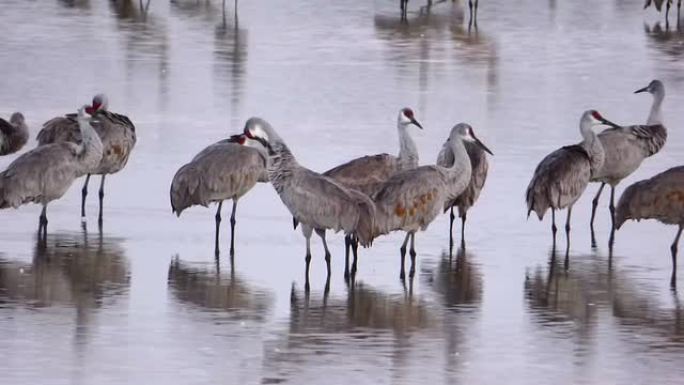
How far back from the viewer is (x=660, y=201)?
48.8 ft

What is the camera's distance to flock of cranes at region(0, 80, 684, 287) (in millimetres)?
14180

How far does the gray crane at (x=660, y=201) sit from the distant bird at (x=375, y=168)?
1760 mm

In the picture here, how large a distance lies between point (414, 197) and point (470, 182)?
5.97 ft

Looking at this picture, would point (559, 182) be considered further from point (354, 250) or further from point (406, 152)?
point (354, 250)

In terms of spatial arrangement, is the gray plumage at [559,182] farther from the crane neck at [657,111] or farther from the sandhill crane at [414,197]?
the crane neck at [657,111]

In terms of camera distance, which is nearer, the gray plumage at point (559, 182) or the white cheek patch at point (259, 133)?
the white cheek patch at point (259, 133)

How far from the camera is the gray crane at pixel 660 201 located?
584 inches

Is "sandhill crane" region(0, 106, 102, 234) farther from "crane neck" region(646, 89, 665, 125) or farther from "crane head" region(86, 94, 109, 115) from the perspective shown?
"crane neck" region(646, 89, 665, 125)

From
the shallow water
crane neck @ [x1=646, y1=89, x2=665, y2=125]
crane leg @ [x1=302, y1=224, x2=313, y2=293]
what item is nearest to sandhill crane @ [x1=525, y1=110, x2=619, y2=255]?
the shallow water

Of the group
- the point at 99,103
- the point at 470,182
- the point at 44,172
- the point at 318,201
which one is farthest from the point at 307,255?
the point at 99,103

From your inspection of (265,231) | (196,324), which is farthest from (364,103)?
(196,324)

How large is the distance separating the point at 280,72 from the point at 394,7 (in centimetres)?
924

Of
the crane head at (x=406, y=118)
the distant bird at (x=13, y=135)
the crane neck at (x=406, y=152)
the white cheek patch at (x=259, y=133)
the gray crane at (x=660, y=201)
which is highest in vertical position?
the white cheek patch at (x=259, y=133)

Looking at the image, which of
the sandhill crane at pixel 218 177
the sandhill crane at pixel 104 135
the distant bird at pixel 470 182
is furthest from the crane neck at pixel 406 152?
the sandhill crane at pixel 104 135
